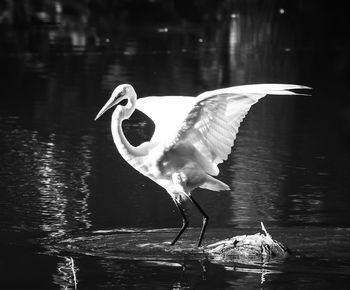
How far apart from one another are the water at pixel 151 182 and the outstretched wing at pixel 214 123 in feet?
2.36

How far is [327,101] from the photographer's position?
17.6 meters

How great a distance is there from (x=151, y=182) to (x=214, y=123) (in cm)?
277

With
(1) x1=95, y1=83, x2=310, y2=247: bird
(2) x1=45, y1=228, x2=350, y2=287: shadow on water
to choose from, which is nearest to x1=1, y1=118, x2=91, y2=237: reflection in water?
(2) x1=45, y1=228, x2=350, y2=287: shadow on water

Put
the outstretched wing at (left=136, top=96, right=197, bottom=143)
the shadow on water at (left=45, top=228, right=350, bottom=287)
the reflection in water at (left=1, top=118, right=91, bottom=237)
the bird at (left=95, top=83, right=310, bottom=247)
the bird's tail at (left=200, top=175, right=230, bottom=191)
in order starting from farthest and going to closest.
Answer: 1. the reflection in water at (left=1, top=118, right=91, bottom=237)
2. the bird's tail at (left=200, top=175, right=230, bottom=191)
3. the outstretched wing at (left=136, top=96, right=197, bottom=143)
4. the bird at (left=95, top=83, right=310, bottom=247)
5. the shadow on water at (left=45, top=228, right=350, bottom=287)

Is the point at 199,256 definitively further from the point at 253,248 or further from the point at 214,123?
the point at 214,123

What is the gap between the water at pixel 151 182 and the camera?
800 centimetres

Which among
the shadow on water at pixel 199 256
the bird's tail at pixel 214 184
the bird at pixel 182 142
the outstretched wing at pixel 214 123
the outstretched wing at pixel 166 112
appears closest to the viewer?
the shadow on water at pixel 199 256

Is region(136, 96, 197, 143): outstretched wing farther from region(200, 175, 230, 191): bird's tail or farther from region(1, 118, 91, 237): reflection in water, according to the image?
region(1, 118, 91, 237): reflection in water

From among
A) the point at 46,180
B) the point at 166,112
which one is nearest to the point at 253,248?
the point at 166,112

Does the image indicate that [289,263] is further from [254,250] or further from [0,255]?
[0,255]

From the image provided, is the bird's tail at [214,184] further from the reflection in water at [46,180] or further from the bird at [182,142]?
the reflection in water at [46,180]

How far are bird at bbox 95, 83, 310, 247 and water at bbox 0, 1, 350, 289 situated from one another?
498 mm

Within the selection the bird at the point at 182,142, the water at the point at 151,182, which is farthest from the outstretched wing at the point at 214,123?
the water at the point at 151,182

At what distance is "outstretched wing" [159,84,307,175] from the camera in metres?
8.48
